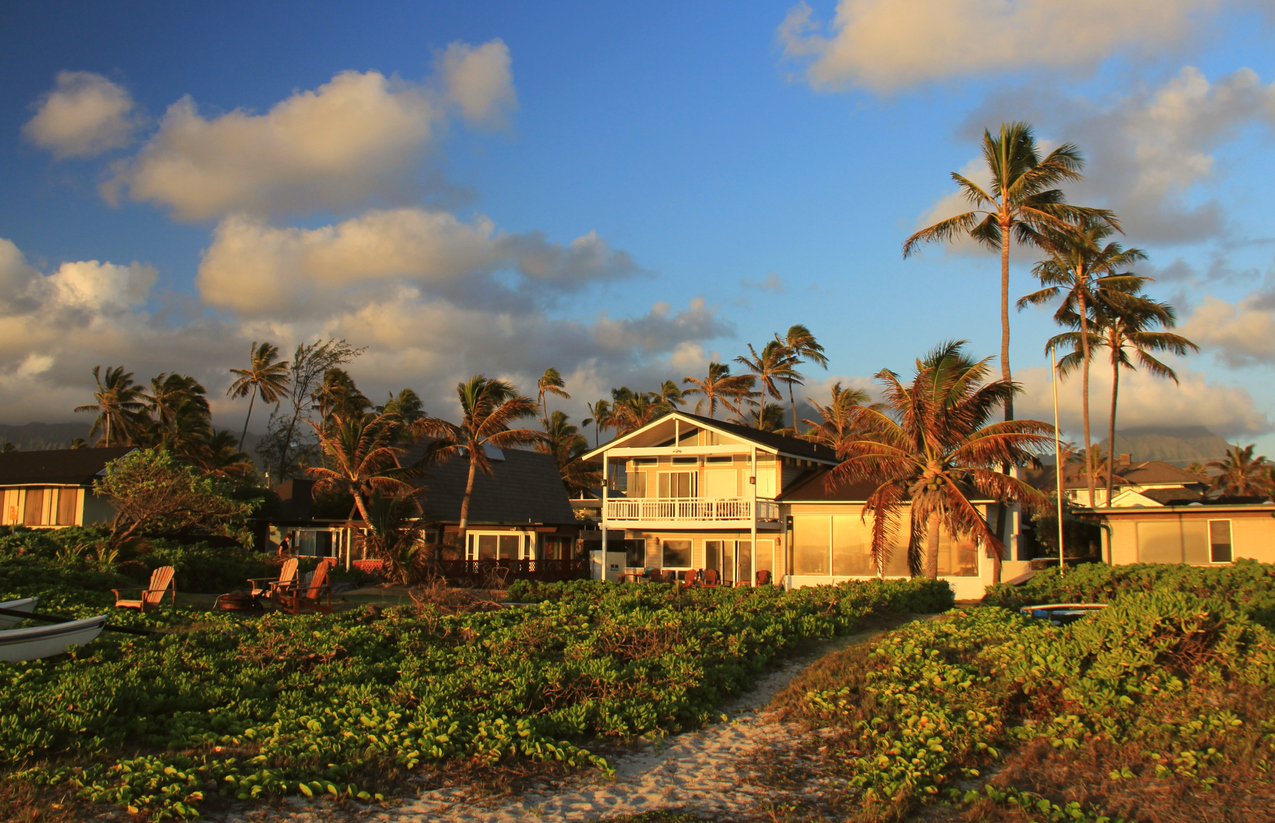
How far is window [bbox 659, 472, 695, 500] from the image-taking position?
32.1 m

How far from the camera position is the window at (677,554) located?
3203 cm

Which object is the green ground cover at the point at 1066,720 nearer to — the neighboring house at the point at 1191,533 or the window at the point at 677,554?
the neighboring house at the point at 1191,533

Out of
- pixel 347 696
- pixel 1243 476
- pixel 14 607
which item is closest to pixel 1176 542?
pixel 347 696

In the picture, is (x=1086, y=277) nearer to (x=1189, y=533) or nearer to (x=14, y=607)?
(x=1189, y=533)

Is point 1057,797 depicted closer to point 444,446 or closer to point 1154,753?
point 1154,753

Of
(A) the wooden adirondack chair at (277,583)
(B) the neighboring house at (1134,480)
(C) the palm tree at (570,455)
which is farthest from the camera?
(B) the neighboring house at (1134,480)

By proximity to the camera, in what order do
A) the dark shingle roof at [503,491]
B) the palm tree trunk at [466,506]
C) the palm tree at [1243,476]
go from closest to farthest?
1. the palm tree trunk at [466,506]
2. the dark shingle roof at [503,491]
3. the palm tree at [1243,476]

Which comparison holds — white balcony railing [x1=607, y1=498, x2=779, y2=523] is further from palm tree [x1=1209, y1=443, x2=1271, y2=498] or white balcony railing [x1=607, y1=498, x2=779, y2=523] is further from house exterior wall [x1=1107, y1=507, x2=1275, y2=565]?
palm tree [x1=1209, y1=443, x2=1271, y2=498]

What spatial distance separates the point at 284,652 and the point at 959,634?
9.05 m

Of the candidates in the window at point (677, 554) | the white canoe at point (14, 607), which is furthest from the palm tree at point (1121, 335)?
the white canoe at point (14, 607)

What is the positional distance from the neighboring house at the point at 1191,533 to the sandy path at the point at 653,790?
2090 cm

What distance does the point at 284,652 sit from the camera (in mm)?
11719

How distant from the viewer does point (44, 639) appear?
1113 centimetres

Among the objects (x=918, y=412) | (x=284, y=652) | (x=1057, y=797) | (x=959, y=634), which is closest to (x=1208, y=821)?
(x=1057, y=797)
